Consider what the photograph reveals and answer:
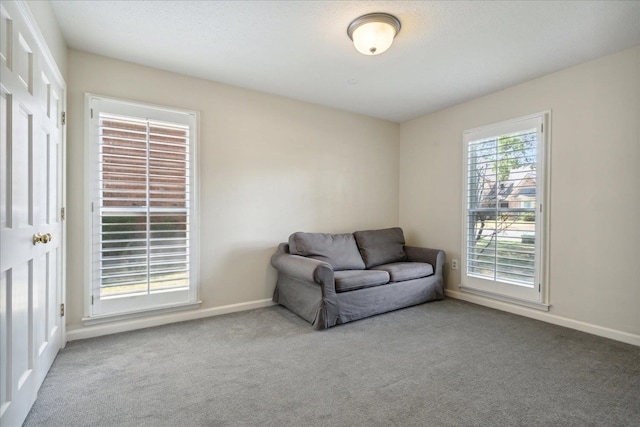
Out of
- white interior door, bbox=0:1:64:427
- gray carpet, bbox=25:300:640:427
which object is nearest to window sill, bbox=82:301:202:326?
gray carpet, bbox=25:300:640:427

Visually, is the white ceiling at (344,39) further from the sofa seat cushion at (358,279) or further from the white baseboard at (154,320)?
the white baseboard at (154,320)

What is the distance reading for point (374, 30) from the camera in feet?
7.39

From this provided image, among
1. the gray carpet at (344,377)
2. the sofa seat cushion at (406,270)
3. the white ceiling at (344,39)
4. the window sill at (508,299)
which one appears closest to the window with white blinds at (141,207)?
the gray carpet at (344,377)

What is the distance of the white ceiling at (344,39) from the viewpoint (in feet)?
7.07

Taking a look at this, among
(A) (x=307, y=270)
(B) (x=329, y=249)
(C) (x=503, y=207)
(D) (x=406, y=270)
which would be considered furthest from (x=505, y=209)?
(A) (x=307, y=270)

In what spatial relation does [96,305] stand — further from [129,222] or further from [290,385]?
[290,385]

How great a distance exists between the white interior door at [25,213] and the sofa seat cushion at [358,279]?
223cm

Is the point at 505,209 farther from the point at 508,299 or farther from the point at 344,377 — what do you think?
the point at 344,377

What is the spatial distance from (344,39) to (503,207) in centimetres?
249

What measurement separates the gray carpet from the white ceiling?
2496mm

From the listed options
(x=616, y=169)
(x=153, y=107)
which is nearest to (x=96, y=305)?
(x=153, y=107)

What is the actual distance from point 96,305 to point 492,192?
4.17m

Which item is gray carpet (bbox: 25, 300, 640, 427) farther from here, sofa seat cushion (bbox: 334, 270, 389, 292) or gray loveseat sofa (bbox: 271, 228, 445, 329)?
sofa seat cushion (bbox: 334, 270, 389, 292)

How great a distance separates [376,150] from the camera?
15.3 feet
